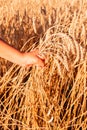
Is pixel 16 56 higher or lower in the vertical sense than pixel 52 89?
higher

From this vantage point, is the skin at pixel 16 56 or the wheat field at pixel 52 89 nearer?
the skin at pixel 16 56

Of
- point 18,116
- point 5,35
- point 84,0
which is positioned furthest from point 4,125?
point 84,0

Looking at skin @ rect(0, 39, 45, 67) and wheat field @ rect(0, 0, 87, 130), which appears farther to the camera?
wheat field @ rect(0, 0, 87, 130)

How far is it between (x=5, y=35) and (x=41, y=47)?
816 mm

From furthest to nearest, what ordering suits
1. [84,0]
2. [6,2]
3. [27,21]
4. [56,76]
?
1. [6,2]
2. [27,21]
3. [84,0]
4. [56,76]

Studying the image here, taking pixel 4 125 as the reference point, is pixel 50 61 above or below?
above

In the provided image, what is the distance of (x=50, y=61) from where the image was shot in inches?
49.4

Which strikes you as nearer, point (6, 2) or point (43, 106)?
point (43, 106)

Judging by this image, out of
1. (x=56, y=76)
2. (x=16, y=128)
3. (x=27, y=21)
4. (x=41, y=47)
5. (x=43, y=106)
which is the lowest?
(x=16, y=128)

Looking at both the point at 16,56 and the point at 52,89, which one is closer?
the point at 16,56

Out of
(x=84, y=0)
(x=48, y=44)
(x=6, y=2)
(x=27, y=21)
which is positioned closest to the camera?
(x=48, y=44)

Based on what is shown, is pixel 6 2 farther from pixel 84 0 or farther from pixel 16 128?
pixel 16 128

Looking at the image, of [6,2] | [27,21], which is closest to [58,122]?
[27,21]

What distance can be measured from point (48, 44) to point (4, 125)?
1.10 feet
